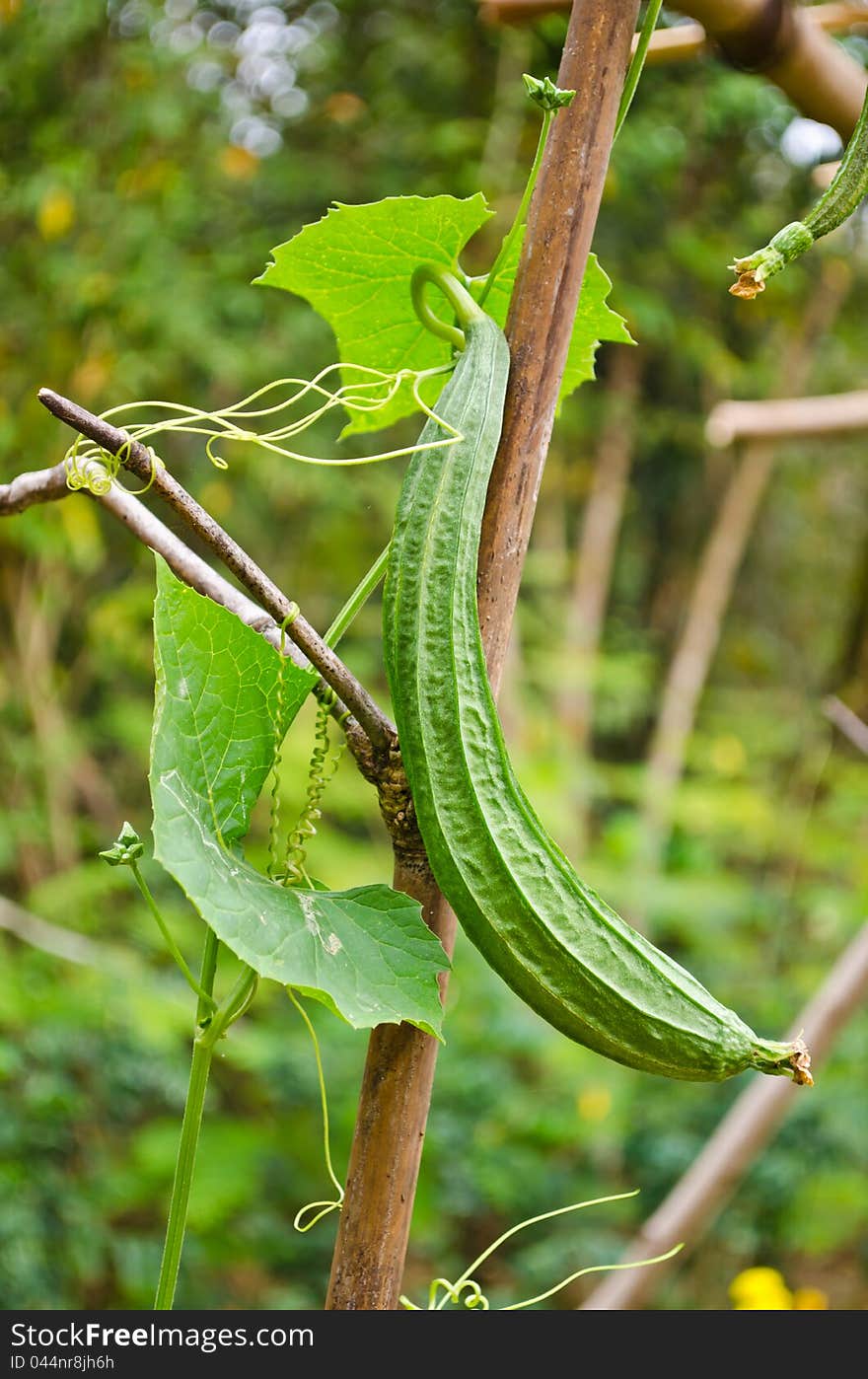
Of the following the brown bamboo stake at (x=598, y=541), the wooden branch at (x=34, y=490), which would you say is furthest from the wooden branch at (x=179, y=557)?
the brown bamboo stake at (x=598, y=541)

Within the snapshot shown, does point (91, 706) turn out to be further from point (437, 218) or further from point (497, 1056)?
point (437, 218)

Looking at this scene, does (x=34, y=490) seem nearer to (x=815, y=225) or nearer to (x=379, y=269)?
(x=379, y=269)

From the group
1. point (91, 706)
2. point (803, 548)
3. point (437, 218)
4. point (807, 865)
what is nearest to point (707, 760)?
point (807, 865)

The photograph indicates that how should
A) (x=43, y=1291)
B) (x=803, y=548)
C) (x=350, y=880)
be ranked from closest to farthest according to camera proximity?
(x=43, y=1291) → (x=350, y=880) → (x=803, y=548)

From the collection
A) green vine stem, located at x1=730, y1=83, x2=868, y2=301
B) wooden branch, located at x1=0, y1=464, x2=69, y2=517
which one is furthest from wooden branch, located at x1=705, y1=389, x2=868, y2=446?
wooden branch, located at x1=0, y1=464, x2=69, y2=517

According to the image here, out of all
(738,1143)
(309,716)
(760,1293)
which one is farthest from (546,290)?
(309,716)

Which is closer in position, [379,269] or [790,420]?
[379,269]

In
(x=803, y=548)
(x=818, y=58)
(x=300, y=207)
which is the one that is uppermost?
(x=803, y=548)
